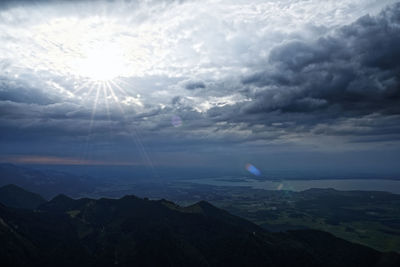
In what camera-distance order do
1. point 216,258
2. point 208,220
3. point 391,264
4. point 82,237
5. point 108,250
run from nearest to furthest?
point 391,264 → point 216,258 → point 108,250 → point 82,237 → point 208,220

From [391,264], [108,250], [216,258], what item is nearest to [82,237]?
[108,250]

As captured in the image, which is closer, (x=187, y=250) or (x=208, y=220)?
(x=187, y=250)

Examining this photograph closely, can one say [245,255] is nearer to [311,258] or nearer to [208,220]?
[311,258]

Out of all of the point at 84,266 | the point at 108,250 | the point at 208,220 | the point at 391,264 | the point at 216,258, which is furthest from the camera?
the point at 208,220

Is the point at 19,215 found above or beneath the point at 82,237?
above

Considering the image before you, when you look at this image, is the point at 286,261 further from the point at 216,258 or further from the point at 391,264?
the point at 391,264

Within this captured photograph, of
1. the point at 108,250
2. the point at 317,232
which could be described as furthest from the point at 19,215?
the point at 317,232
